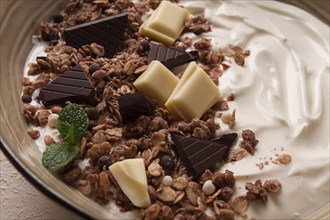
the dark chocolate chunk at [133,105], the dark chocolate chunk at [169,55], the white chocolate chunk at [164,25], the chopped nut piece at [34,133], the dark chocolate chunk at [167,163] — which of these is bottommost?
the chopped nut piece at [34,133]

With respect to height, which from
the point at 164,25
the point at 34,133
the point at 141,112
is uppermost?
the point at 164,25

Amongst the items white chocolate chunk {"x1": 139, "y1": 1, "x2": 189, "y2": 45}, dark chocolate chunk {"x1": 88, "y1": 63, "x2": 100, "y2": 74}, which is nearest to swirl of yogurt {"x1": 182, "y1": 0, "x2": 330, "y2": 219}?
white chocolate chunk {"x1": 139, "y1": 1, "x2": 189, "y2": 45}

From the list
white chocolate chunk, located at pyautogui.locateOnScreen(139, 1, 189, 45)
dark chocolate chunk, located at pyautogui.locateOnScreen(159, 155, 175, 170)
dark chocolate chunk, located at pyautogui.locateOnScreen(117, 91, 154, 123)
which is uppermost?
white chocolate chunk, located at pyautogui.locateOnScreen(139, 1, 189, 45)

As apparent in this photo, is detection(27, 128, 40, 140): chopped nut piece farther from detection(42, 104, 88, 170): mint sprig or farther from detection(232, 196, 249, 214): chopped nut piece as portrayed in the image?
detection(232, 196, 249, 214): chopped nut piece

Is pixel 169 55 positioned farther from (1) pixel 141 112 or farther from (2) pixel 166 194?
(2) pixel 166 194

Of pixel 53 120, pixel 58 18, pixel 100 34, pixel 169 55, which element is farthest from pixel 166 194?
pixel 58 18

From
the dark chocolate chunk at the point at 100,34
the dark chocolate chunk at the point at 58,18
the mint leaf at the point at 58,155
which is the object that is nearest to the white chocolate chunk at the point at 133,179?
the mint leaf at the point at 58,155

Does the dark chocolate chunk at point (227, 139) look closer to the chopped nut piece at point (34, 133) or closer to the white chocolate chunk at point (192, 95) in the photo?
the white chocolate chunk at point (192, 95)
